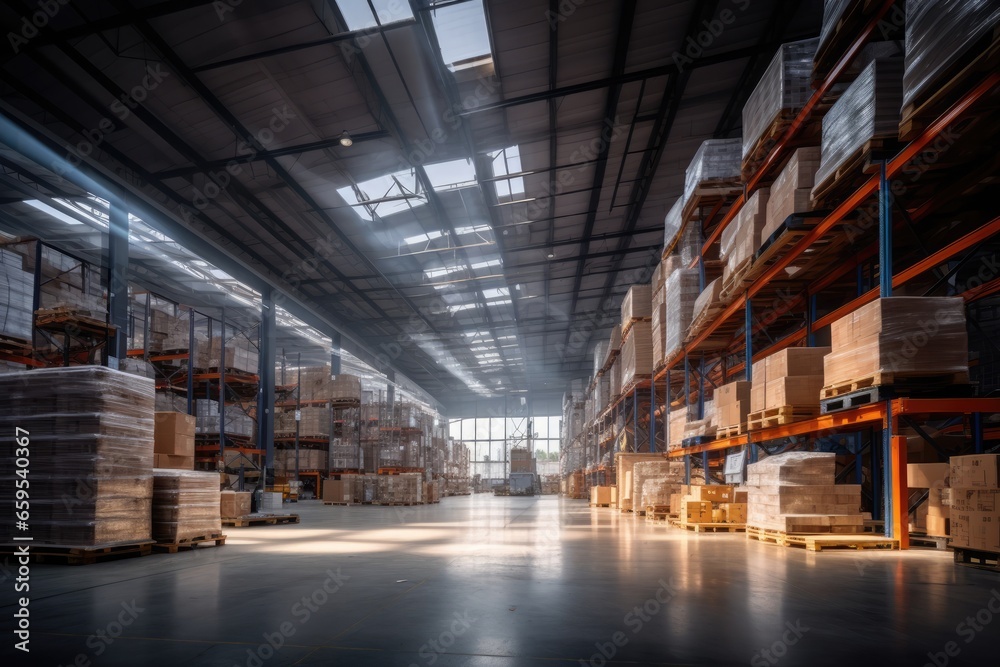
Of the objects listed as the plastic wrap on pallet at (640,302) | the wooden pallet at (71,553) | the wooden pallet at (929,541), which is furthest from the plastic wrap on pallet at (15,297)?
the wooden pallet at (929,541)

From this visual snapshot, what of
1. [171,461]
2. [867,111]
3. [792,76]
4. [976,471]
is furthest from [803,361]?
[171,461]

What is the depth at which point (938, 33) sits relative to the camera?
4.75 metres

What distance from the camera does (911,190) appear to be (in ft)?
21.9

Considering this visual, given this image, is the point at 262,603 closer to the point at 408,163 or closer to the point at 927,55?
the point at 927,55

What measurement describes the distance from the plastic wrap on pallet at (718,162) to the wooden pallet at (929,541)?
17.7ft

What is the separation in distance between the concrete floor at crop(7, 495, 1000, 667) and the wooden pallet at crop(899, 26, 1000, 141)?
350 centimetres

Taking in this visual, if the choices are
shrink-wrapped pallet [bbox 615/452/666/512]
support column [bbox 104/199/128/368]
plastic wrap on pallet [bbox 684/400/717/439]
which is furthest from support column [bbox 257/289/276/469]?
plastic wrap on pallet [bbox 684/400/717/439]

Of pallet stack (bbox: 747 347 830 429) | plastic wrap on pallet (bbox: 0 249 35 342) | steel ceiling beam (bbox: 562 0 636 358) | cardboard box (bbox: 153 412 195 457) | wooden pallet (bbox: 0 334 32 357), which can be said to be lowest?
cardboard box (bbox: 153 412 195 457)

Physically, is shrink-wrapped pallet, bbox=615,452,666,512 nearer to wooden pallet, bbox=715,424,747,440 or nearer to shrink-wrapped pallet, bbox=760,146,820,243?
wooden pallet, bbox=715,424,747,440

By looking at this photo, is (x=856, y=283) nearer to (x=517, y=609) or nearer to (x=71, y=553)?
(x=517, y=609)

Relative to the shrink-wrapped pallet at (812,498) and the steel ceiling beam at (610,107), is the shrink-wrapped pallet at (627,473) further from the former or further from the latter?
the shrink-wrapped pallet at (812,498)

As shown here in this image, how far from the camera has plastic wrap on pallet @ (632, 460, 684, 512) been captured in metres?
11.1

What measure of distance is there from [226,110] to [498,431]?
32188 millimetres

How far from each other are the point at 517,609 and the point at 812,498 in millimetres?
4391
